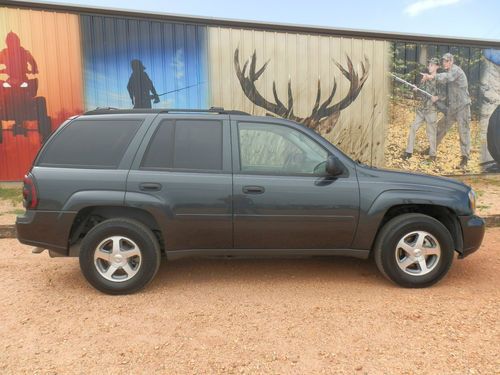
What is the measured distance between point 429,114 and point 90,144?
9280 mm

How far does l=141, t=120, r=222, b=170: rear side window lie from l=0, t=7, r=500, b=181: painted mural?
17.9 ft

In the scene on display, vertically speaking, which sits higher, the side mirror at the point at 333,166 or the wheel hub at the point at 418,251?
the side mirror at the point at 333,166

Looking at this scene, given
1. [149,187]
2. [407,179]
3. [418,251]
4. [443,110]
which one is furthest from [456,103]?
[149,187]

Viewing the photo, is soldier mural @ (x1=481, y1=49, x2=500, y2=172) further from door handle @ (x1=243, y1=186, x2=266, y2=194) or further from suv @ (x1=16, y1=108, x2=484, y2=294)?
door handle @ (x1=243, y1=186, x2=266, y2=194)

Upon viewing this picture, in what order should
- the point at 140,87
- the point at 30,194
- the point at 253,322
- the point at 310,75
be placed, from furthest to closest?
1. the point at 310,75
2. the point at 140,87
3. the point at 30,194
4. the point at 253,322

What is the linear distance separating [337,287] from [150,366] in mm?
2032

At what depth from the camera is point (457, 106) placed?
10820mm

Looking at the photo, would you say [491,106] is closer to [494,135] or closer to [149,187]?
[494,135]

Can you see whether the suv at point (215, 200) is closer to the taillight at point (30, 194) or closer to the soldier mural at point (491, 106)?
the taillight at point (30, 194)

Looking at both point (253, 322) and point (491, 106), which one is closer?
point (253, 322)

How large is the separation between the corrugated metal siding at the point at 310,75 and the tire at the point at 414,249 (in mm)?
6168

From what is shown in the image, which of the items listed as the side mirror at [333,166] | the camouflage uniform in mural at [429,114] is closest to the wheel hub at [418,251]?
the side mirror at [333,166]

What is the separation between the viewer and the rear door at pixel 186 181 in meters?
3.79

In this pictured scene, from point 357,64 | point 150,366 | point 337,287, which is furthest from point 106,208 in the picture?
point 357,64
